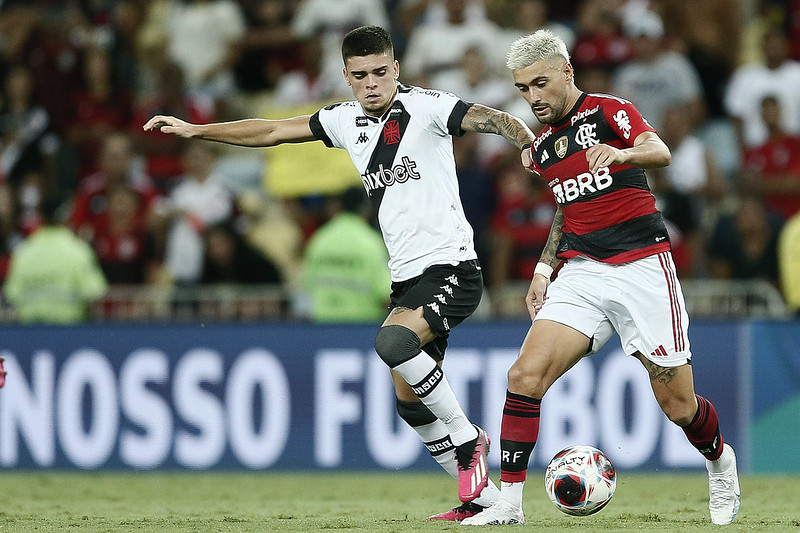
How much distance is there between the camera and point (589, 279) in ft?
23.2

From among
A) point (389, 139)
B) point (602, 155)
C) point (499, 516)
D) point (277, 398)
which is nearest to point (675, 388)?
point (499, 516)

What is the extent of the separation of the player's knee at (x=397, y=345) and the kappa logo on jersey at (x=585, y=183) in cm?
115

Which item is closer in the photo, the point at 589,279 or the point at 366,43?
the point at 589,279

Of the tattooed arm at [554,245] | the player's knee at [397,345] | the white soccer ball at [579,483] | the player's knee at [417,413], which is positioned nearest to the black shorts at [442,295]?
the player's knee at [397,345]

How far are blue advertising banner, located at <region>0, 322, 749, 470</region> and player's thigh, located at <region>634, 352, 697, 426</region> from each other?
4077 mm

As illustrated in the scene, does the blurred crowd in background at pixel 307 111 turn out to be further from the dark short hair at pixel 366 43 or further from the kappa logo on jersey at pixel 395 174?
the dark short hair at pixel 366 43

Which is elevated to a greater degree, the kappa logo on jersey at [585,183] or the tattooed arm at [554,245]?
the kappa logo on jersey at [585,183]

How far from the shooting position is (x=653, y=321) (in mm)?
7004

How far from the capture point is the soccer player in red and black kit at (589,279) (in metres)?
6.90

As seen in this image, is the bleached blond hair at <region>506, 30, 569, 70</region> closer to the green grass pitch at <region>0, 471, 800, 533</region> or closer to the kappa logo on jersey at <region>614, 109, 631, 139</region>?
the kappa logo on jersey at <region>614, 109, 631, 139</region>

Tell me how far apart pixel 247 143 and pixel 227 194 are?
19.1 ft

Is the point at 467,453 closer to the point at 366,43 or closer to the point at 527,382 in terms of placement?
the point at 527,382

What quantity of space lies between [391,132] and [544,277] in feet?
3.94

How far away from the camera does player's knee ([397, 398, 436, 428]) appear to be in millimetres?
7590
